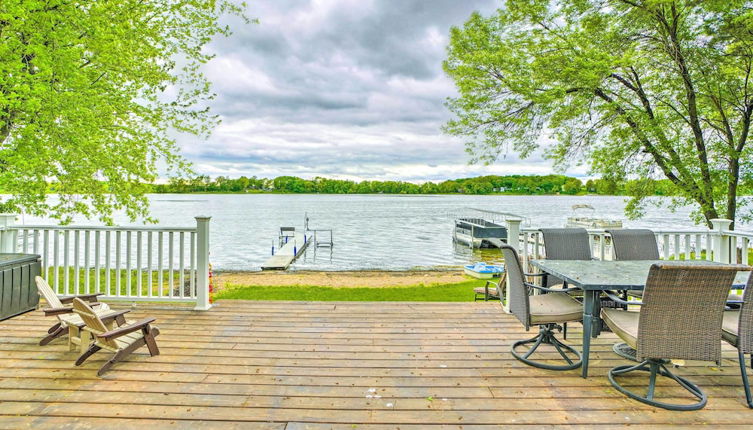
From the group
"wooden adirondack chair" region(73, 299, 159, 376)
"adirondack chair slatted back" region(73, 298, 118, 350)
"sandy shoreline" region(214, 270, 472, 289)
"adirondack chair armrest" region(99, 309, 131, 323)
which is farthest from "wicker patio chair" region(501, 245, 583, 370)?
"sandy shoreline" region(214, 270, 472, 289)

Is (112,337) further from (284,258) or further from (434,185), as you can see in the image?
(434,185)

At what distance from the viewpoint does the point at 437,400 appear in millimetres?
2432

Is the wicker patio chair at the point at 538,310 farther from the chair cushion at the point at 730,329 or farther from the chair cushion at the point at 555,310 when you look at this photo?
the chair cushion at the point at 730,329

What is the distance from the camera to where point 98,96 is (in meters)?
5.68

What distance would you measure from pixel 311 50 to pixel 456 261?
1069 centimetres

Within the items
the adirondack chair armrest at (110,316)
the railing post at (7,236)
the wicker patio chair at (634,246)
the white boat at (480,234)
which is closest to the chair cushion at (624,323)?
the wicker patio chair at (634,246)

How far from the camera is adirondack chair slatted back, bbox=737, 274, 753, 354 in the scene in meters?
2.36

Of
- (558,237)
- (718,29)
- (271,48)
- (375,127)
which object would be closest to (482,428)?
(558,237)

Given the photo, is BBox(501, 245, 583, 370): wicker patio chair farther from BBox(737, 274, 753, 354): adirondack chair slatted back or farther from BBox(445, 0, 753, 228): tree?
BBox(445, 0, 753, 228): tree

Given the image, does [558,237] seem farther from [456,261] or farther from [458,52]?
[456,261]

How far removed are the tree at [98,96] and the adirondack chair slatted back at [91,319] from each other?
3.02m

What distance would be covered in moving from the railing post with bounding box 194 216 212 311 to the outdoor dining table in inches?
141

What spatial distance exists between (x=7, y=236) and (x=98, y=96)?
2.27 meters

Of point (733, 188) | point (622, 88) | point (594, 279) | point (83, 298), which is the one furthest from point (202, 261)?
point (733, 188)
